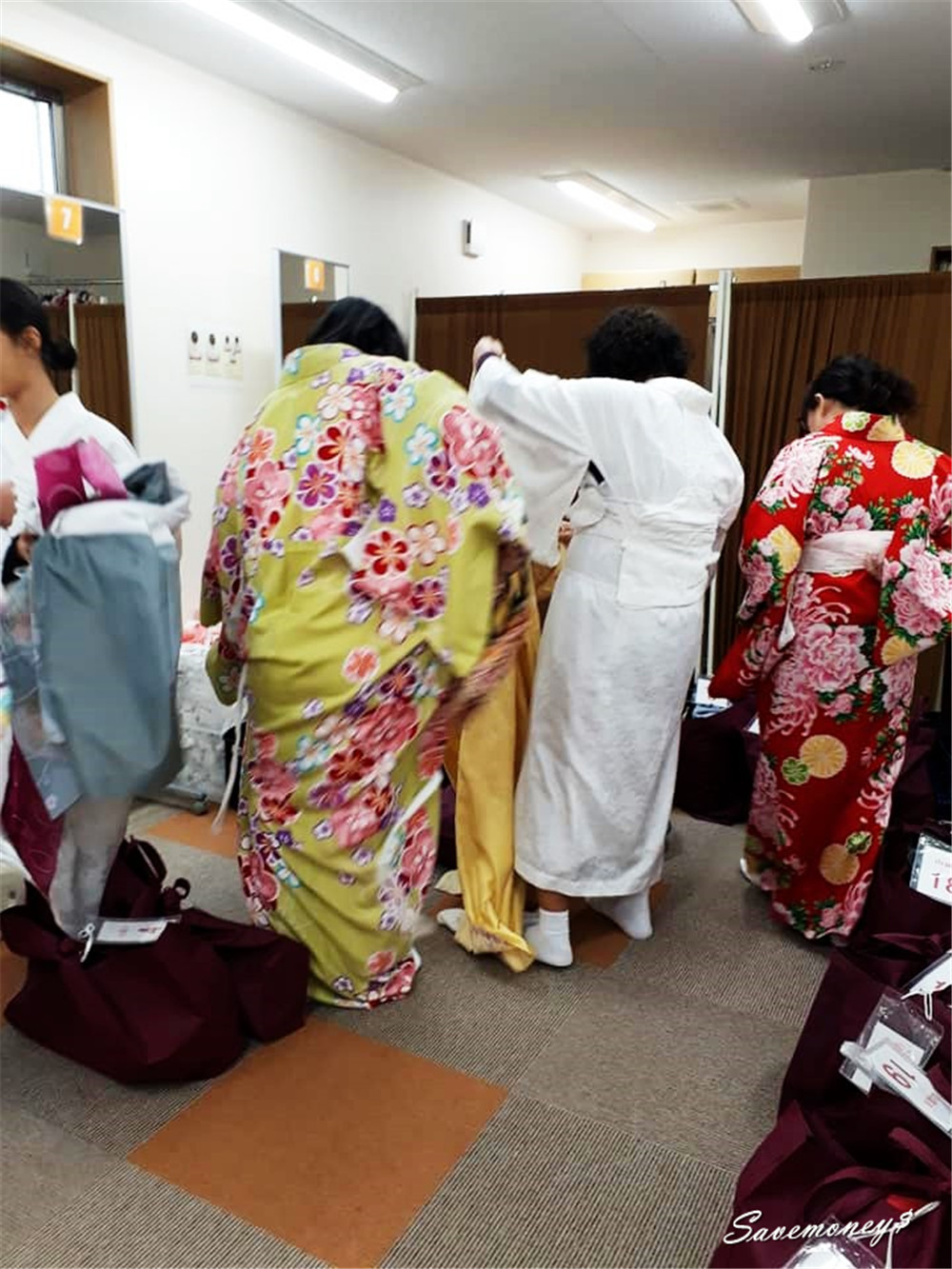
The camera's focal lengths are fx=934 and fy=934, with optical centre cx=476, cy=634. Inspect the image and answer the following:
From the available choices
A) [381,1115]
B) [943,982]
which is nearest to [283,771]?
[381,1115]

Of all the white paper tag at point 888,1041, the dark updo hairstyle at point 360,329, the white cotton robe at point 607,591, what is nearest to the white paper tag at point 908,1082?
the white paper tag at point 888,1041

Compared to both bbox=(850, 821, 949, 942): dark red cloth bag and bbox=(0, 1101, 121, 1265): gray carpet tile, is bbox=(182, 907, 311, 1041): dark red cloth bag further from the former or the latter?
bbox=(850, 821, 949, 942): dark red cloth bag

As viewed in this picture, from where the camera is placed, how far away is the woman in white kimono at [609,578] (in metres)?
2.05

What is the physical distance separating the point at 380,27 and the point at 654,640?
2.51 meters

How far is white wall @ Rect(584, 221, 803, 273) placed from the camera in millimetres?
6812

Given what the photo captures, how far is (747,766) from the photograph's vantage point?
10.1 feet

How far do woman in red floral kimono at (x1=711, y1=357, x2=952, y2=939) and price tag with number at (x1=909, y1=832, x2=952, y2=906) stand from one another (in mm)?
640

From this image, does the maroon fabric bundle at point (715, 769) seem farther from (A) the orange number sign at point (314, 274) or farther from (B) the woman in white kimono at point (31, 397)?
(A) the orange number sign at point (314, 274)

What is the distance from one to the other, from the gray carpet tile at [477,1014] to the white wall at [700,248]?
6.08 meters

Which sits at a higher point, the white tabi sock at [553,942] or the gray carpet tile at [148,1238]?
the white tabi sock at [553,942]

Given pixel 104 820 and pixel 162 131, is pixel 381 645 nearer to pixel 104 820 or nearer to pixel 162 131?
pixel 104 820

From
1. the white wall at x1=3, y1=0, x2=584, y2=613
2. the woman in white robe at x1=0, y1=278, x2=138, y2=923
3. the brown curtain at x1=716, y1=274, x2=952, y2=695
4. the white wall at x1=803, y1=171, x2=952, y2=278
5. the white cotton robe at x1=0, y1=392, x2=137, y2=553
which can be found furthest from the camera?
the white wall at x1=803, y1=171, x2=952, y2=278

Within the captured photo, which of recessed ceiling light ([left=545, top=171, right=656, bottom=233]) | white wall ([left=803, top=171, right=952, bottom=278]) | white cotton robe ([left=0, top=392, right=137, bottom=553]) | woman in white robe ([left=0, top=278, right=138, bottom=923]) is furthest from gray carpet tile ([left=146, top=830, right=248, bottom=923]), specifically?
white wall ([left=803, top=171, right=952, bottom=278])

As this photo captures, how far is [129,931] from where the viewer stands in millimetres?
1818
